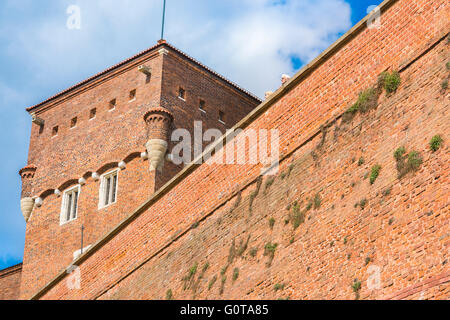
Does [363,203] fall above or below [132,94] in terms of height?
below

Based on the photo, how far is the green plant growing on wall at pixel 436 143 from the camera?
10664 mm

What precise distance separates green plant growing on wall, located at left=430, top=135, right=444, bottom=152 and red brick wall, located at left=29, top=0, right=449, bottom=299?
0.35ft

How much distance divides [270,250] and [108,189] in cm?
1312

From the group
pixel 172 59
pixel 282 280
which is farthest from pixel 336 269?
pixel 172 59

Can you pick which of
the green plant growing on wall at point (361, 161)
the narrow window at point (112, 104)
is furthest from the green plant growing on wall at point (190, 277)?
the narrow window at point (112, 104)

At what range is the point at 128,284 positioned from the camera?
17688 mm

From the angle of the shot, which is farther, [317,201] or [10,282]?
[10,282]

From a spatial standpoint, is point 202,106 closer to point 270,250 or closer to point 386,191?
point 270,250

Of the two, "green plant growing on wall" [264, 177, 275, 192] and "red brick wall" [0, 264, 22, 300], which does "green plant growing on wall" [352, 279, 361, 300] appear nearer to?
Answer: "green plant growing on wall" [264, 177, 275, 192]

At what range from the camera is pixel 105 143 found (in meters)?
26.2

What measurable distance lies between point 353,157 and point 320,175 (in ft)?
2.49

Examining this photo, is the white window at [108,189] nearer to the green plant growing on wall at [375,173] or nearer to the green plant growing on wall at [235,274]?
the green plant growing on wall at [235,274]

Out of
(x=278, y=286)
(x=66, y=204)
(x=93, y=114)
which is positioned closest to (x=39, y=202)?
(x=66, y=204)

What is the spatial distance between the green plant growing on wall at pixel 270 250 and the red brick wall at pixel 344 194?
3.2 inches
